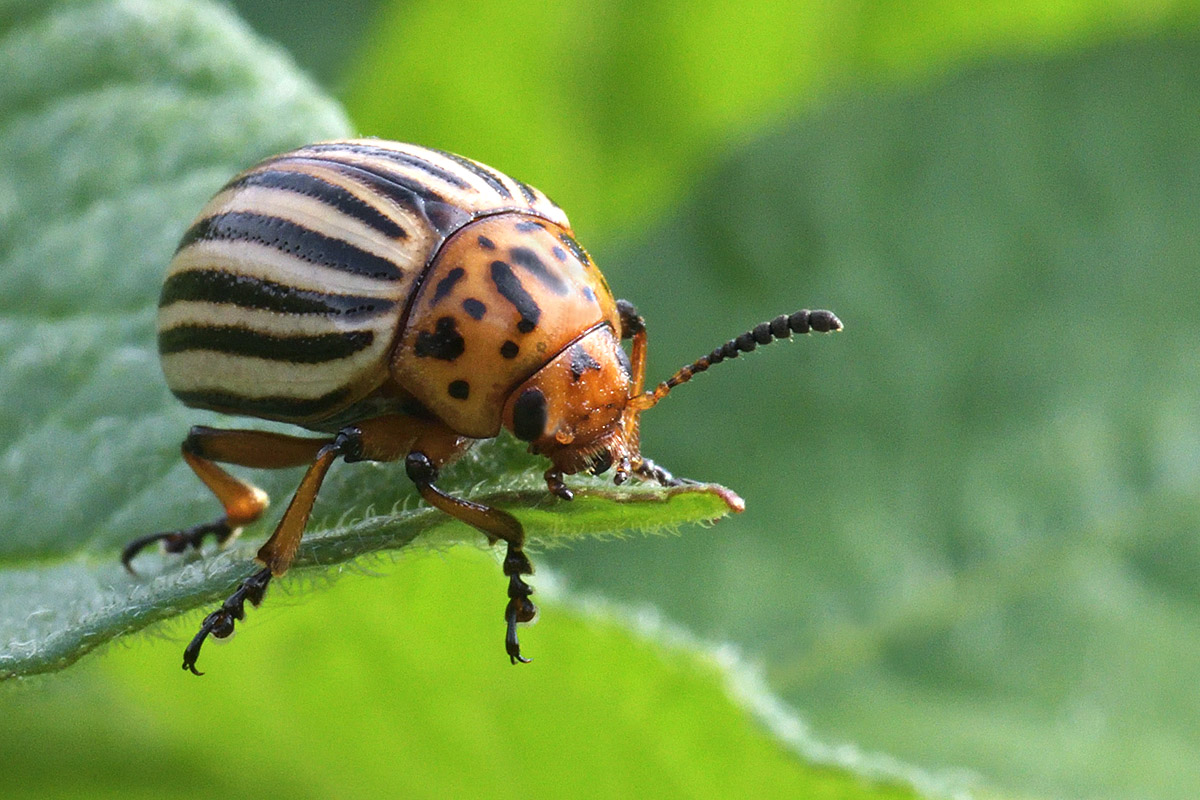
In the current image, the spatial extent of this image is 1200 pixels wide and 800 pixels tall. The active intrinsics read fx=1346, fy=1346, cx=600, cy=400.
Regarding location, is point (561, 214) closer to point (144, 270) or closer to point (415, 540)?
point (144, 270)

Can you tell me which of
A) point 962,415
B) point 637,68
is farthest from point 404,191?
point 962,415

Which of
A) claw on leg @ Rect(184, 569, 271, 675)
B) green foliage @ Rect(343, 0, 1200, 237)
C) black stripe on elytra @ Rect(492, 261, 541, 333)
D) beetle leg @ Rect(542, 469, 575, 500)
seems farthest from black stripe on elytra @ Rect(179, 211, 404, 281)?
green foliage @ Rect(343, 0, 1200, 237)

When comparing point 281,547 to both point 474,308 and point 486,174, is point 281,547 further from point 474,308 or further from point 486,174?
point 486,174

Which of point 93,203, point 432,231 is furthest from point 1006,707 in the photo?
point 93,203

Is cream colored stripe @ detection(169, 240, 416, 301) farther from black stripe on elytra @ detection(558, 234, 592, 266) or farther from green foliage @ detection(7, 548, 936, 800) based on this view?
green foliage @ detection(7, 548, 936, 800)

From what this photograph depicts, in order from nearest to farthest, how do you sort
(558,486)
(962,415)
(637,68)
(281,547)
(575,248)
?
(558,486) < (281,547) < (575,248) < (962,415) < (637,68)

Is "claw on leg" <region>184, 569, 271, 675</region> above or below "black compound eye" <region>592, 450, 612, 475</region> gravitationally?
below
